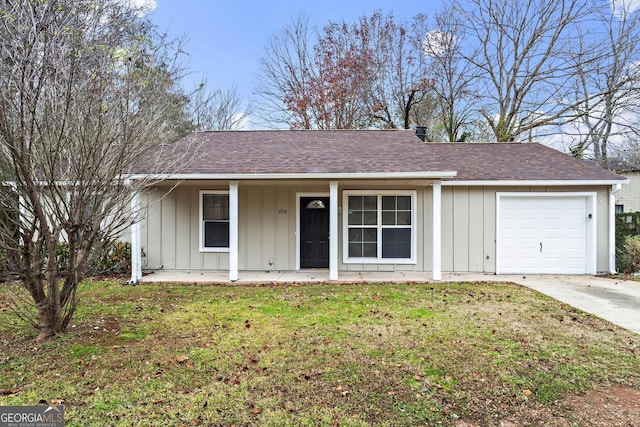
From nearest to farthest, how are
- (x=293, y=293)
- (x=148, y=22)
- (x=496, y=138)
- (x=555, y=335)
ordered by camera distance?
1. (x=555, y=335)
2. (x=293, y=293)
3. (x=148, y=22)
4. (x=496, y=138)

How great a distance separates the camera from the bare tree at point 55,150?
364 cm

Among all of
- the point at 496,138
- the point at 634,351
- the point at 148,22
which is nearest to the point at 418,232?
the point at 634,351

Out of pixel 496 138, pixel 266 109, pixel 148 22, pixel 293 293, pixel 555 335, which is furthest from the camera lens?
pixel 266 109

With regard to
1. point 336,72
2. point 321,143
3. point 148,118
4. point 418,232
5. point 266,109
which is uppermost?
point 336,72

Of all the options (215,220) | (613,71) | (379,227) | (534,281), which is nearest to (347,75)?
Result: (613,71)

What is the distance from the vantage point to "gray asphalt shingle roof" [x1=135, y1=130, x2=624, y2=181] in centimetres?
804

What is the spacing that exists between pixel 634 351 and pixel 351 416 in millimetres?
3525

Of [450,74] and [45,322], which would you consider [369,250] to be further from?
[450,74]

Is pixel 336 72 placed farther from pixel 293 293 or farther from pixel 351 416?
pixel 351 416

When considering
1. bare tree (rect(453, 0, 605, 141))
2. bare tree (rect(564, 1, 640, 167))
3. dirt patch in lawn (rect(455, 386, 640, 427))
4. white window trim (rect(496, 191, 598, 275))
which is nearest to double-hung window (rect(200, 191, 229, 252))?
white window trim (rect(496, 191, 598, 275))

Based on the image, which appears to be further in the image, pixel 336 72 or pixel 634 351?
pixel 336 72

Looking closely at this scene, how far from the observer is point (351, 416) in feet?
9.00

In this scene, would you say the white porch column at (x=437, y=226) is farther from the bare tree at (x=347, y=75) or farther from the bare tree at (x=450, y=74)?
the bare tree at (x=450, y=74)

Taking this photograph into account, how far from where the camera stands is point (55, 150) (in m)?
3.76
